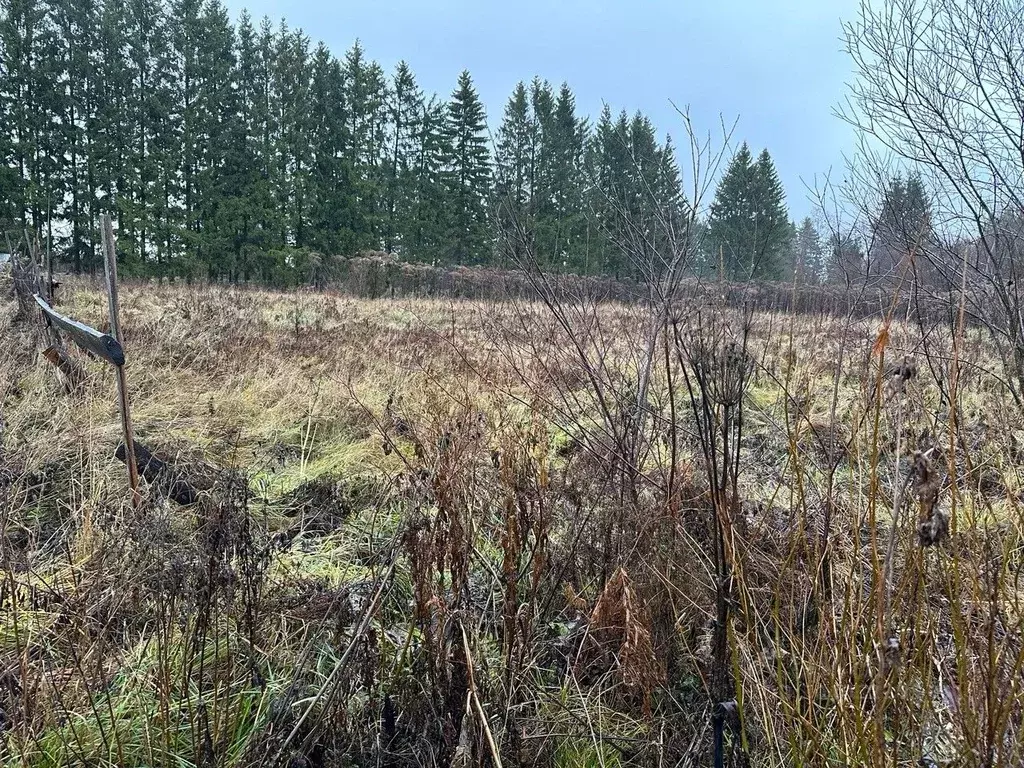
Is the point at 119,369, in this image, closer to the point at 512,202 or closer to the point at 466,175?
the point at 512,202

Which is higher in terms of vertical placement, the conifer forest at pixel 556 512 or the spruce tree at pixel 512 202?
the spruce tree at pixel 512 202

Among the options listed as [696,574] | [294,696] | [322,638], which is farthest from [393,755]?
[696,574]

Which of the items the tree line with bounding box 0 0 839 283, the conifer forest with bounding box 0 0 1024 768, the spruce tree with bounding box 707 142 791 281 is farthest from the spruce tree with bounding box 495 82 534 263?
the tree line with bounding box 0 0 839 283

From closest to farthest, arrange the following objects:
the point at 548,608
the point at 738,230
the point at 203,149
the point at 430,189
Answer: the point at 548,608, the point at 738,230, the point at 203,149, the point at 430,189

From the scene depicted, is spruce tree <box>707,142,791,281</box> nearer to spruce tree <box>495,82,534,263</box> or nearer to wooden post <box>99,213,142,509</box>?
spruce tree <box>495,82,534,263</box>

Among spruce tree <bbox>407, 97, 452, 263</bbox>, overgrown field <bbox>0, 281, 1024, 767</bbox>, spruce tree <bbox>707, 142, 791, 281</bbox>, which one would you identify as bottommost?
overgrown field <bbox>0, 281, 1024, 767</bbox>

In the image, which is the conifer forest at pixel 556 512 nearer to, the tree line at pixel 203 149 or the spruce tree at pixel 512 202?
the spruce tree at pixel 512 202

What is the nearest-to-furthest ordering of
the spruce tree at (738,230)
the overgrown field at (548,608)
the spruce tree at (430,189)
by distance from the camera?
1. the overgrown field at (548,608)
2. the spruce tree at (738,230)
3. the spruce tree at (430,189)

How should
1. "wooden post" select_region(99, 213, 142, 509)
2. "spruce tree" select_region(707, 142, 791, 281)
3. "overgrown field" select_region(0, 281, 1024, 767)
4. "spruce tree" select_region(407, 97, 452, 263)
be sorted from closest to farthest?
"overgrown field" select_region(0, 281, 1024, 767) → "wooden post" select_region(99, 213, 142, 509) → "spruce tree" select_region(707, 142, 791, 281) → "spruce tree" select_region(407, 97, 452, 263)

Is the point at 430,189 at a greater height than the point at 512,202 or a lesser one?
greater

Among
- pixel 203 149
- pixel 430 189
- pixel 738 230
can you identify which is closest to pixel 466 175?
pixel 430 189

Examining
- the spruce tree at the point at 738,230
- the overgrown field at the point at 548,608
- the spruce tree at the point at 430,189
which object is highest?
the spruce tree at the point at 430,189

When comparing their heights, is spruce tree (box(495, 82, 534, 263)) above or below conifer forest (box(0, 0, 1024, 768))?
above

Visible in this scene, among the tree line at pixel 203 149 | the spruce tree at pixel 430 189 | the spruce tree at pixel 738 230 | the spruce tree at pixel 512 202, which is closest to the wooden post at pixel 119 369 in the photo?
the spruce tree at pixel 512 202
